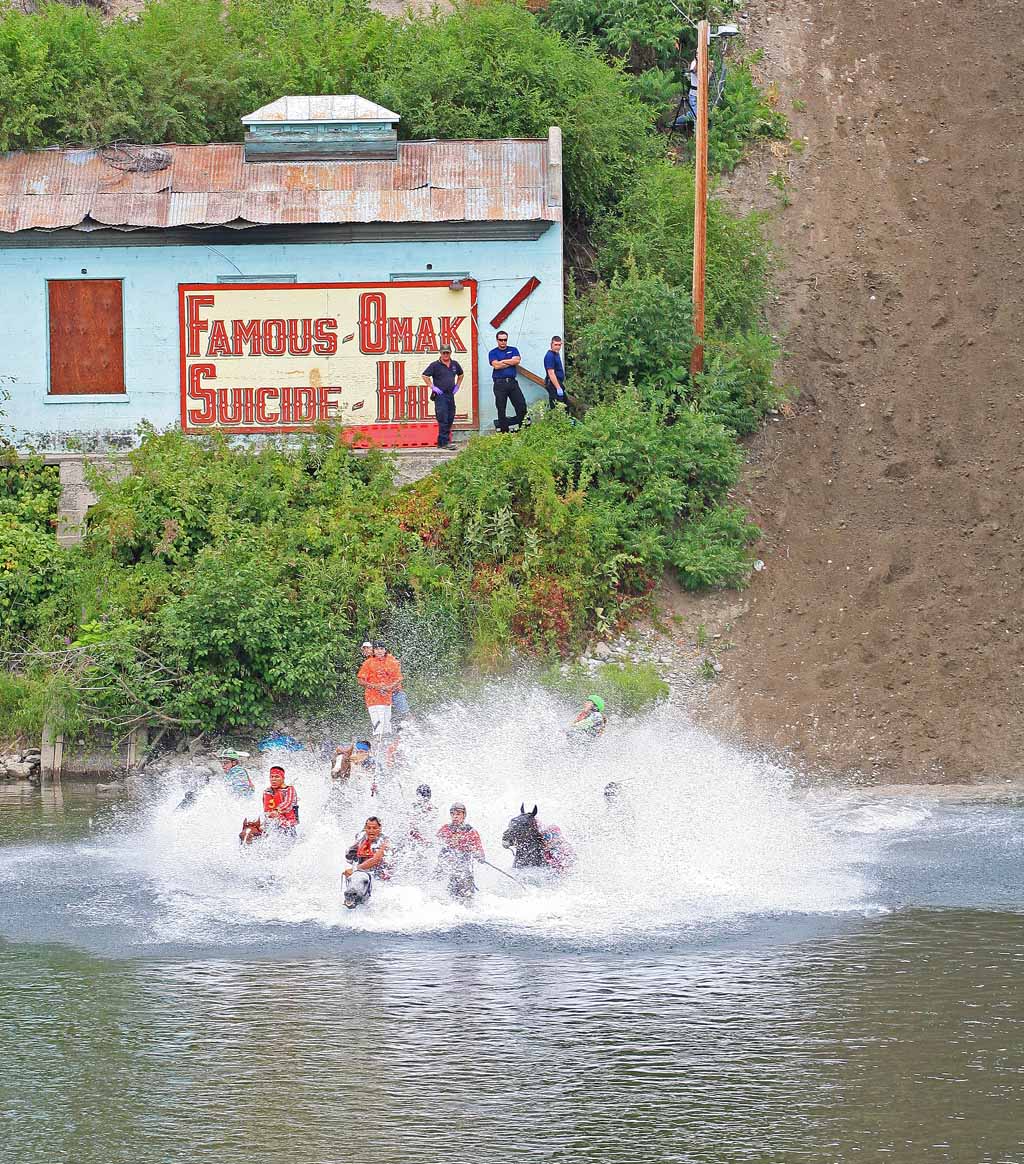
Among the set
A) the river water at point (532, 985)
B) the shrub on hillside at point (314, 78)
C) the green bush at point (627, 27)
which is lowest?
the river water at point (532, 985)

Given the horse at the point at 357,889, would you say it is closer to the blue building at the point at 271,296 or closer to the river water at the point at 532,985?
the river water at the point at 532,985

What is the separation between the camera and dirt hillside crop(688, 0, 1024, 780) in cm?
2348

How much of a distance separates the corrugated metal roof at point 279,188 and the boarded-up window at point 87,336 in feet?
3.93

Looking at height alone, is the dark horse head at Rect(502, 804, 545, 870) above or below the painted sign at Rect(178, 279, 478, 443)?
below

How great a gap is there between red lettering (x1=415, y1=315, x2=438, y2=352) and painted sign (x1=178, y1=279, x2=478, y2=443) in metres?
0.02

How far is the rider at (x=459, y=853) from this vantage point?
53.5ft

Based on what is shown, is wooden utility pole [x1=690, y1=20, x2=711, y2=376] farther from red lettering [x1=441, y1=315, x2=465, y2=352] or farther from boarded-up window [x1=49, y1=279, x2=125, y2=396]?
boarded-up window [x1=49, y1=279, x2=125, y2=396]

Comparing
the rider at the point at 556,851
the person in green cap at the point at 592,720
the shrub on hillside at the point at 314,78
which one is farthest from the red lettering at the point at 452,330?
the rider at the point at 556,851

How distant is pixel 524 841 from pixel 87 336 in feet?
51.7

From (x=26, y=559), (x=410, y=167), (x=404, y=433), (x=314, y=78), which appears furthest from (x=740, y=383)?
(x=26, y=559)

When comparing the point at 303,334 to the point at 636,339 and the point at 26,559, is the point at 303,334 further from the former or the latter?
the point at 26,559

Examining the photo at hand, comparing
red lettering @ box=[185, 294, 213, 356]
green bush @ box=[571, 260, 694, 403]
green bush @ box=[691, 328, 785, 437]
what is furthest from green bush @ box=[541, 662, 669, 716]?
red lettering @ box=[185, 294, 213, 356]

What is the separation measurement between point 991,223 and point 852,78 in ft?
22.0

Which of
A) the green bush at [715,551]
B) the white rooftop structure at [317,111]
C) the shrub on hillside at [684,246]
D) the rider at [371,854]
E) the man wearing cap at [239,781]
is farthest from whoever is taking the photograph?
the shrub on hillside at [684,246]
